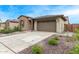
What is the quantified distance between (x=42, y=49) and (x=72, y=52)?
28.4 inches

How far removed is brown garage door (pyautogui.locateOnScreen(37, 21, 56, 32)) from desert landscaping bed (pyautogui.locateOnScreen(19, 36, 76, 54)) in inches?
10.8

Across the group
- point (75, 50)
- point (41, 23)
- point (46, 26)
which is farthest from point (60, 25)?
point (75, 50)

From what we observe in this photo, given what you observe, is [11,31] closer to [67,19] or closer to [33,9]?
[33,9]

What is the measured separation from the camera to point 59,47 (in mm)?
3246

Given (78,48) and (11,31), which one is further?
(11,31)

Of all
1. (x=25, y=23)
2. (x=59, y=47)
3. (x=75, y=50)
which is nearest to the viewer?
(x=75, y=50)

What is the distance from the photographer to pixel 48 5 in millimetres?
3244

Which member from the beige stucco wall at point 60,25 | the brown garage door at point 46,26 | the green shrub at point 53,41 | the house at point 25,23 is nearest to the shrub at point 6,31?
the house at point 25,23

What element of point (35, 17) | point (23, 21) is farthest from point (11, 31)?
point (35, 17)

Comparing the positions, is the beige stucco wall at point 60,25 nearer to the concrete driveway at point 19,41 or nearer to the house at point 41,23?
the house at point 41,23

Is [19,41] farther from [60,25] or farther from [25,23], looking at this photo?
[60,25]

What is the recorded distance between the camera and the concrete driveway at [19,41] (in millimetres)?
3170

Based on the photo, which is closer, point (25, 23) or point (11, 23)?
point (11, 23)

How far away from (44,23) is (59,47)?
2.44 ft
